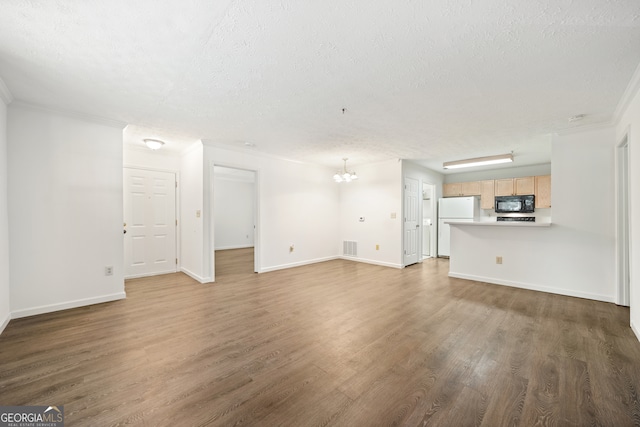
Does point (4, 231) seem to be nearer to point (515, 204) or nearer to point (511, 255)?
point (511, 255)

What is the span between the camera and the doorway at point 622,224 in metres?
3.38

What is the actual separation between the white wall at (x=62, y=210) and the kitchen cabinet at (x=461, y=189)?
7.79 metres

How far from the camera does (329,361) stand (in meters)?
2.13

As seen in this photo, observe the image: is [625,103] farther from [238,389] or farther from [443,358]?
[238,389]

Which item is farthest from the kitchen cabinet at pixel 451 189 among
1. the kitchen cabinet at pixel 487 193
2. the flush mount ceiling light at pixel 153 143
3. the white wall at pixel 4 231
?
the white wall at pixel 4 231

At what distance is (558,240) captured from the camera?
399 cm

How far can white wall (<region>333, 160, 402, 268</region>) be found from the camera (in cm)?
585

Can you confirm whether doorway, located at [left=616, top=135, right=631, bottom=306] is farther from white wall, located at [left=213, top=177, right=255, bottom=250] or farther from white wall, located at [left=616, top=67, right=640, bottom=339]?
white wall, located at [left=213, top=177, right=255, bottom=250]

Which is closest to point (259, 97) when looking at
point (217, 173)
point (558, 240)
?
point (558, 240)

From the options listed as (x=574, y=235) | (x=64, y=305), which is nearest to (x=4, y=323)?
(x=64, y=305)

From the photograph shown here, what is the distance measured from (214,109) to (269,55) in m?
1.39

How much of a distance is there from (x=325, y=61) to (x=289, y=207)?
158 inches

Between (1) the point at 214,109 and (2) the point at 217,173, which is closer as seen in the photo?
(1) the point at 214,109

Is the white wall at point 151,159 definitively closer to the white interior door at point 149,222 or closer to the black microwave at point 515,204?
the white interior door at point 149,222
